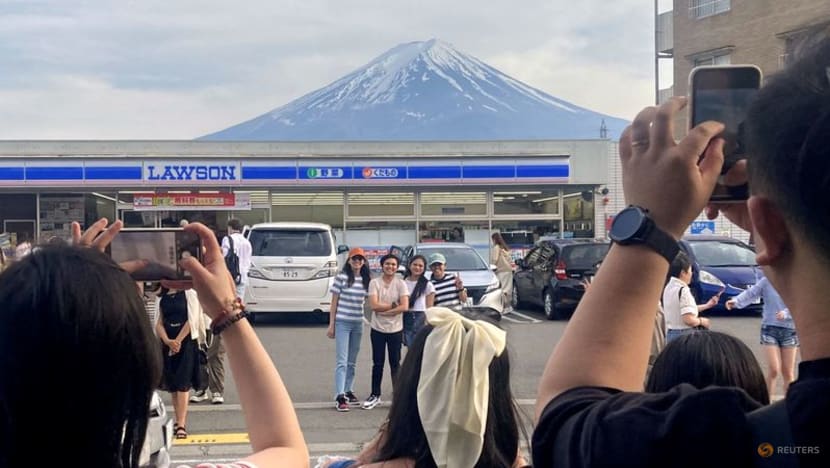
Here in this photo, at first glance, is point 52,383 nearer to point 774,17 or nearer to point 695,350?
point 695,350

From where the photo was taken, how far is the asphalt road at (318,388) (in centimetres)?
746

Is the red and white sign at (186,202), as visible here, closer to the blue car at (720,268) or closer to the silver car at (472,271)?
the silver car at (472,271)

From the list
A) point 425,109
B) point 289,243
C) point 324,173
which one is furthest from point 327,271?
point 425,109

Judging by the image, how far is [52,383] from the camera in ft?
4.82

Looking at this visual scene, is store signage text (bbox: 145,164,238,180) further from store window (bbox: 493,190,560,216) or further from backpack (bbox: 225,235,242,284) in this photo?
backpack (bbox: 225,235,242,284)

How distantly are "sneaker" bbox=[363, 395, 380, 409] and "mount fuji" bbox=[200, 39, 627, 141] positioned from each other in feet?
220

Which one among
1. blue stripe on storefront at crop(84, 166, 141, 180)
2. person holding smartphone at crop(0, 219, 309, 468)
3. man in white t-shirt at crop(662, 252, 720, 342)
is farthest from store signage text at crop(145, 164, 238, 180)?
person holding smartphone at crop(0, 219, 309, 468)

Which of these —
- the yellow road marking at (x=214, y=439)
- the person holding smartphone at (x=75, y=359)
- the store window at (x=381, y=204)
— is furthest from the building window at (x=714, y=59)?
the person holding smartphone at (x=75, y=359)

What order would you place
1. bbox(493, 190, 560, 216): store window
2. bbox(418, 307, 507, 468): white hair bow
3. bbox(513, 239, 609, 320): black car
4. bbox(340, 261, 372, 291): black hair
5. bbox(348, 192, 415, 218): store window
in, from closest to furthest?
bbox(418, 307, 507, 468): white hair bow < bbox(340, 261, 372, 291): black hair < bbox(513, 239, 609, 320): black car < bbox(348, 192, 415, 218): store window < bbox(493, 190, 560, 216): store window

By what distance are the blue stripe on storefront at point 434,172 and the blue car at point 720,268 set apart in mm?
8238

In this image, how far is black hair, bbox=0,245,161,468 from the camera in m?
1.46

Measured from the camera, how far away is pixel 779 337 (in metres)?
8.24

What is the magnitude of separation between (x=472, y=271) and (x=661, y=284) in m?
13.6

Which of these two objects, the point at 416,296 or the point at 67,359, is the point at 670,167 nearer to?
the point at 67,359
